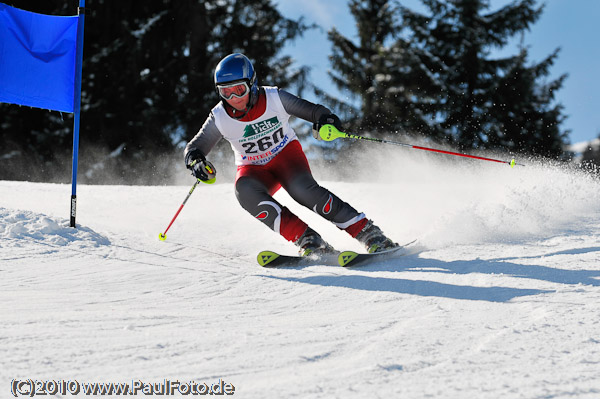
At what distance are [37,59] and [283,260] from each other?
8.92 ft

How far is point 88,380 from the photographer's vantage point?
1.70 m

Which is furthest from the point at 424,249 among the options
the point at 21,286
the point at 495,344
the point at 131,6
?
the point at 131,6

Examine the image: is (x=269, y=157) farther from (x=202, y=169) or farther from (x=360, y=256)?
(x=360, y=256)

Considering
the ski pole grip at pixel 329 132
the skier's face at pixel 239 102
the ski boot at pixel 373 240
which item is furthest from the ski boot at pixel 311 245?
the skier's face at pixel 239 102

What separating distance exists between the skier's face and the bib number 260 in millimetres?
287

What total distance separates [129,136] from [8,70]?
43.0 feet

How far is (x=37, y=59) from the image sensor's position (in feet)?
14.9

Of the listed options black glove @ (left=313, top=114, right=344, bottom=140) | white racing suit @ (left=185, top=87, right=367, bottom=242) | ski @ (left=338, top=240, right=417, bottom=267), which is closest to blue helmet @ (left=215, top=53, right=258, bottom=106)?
white racing suit @ (left=185, top=87, right=367, bottom=242)

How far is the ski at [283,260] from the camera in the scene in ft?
11.9

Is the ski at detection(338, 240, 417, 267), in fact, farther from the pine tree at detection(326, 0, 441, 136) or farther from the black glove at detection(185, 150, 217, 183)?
the pine tree at detection(326, 0, 441, 136)

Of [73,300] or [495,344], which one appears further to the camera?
[73,300]

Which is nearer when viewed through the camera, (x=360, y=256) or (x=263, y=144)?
(x=360, y=256)

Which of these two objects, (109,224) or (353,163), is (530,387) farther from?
(353,163)

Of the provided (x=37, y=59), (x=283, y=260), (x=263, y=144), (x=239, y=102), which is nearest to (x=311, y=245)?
(x=283, y=260)
